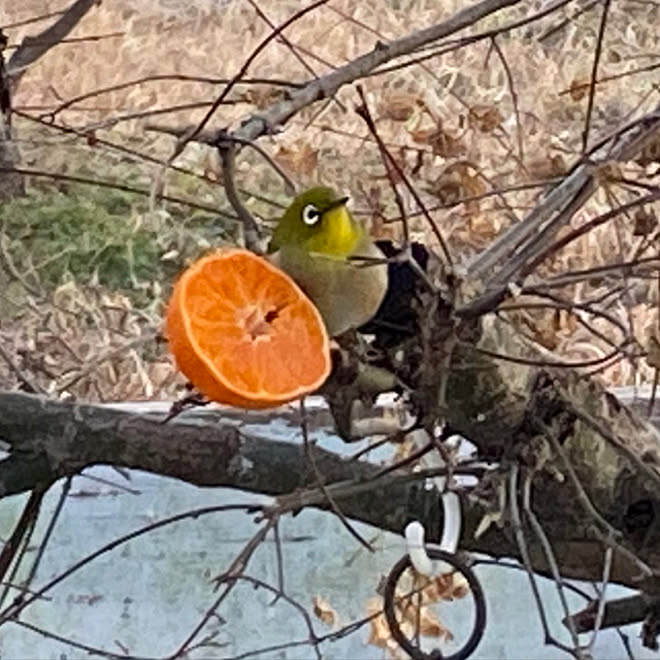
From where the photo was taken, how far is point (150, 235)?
2.31m

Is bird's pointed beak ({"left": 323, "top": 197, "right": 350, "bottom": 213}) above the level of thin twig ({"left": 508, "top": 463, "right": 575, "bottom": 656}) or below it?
above

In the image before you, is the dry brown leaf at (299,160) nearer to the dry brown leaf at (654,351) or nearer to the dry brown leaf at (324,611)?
the dry brown leaf at (324,611)

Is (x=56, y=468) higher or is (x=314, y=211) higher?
(x=314, y=211)

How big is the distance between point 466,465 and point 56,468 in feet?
0.66

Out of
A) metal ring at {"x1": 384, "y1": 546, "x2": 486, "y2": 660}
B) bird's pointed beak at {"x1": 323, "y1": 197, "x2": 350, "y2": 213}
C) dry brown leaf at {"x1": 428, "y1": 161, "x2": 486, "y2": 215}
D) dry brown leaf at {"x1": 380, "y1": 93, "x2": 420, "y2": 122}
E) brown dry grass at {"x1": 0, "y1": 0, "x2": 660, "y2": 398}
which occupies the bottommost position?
metal ring at {"x1": 384, "y1": 546, "x2": 486, "y2": 660}

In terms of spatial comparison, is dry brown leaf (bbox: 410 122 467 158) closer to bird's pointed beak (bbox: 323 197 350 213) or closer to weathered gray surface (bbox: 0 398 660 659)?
weathered gray surface (bbox: 0 398 660 659)

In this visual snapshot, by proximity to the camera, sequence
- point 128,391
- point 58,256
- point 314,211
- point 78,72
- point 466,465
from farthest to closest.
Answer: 1. point 78,72
2. point 58,256
3. point 128,391
4. point 466,465
5. point 314,211

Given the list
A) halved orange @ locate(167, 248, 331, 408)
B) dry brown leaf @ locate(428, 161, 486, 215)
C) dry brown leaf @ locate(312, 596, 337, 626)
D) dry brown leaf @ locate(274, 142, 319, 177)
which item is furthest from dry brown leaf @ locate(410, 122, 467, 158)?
halved orange @ locate(167, 248, 331, 408)

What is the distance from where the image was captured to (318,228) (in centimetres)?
70

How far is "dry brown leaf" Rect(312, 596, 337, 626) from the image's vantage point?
1.20 metres

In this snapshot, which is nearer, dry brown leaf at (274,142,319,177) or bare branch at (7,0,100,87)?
bare branch at (7,0,100,87)

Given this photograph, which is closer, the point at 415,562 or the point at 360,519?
the point at 415,562

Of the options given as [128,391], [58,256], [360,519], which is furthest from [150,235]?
[360,519]

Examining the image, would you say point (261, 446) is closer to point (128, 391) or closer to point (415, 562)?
point (415, 562)
